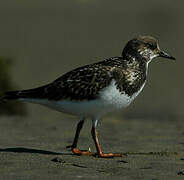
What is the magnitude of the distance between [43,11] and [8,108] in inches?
955

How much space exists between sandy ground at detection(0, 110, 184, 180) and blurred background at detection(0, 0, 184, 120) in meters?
4.49

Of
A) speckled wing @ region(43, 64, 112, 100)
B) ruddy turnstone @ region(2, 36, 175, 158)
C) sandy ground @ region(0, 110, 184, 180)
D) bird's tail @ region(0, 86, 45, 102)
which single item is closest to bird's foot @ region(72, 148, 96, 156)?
ruddy turnstone @ region(2, 36, 175, 158)

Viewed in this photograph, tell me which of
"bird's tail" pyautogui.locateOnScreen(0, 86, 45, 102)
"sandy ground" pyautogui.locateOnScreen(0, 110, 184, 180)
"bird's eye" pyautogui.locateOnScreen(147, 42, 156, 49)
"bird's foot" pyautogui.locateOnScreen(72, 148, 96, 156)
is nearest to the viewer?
"sandy ground" pyautogui.locateOnScreen(0, 110, 184, 180)

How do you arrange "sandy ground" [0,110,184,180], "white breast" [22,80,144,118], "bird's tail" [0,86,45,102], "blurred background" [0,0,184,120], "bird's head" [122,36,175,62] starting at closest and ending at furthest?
"sandy ground" [0,110,184,180]
"white breast" [22,80,144,118]
"bird's tail" [0,86,45,102]
"bird's head" [122,36,175,62]
"blurred background" [0,0,184,120]

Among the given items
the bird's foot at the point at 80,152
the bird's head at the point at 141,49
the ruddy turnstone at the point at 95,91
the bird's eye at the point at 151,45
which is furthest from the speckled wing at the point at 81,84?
the bird's eye at the point at 151,45

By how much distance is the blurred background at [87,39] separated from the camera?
22094mm

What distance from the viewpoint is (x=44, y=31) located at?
35062 mm

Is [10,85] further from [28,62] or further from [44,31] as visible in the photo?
[44,31]

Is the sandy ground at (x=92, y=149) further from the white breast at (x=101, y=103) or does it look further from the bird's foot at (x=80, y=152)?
the white breast at (x=101, y=103)

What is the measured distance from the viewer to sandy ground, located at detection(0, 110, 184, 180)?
754 cm

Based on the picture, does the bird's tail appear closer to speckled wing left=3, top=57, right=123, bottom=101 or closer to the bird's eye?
speckled wing left=3, top=57, right=123, bottom=101

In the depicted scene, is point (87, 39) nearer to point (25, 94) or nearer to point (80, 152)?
point (25, 94)

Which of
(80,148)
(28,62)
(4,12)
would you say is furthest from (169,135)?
(4,12)

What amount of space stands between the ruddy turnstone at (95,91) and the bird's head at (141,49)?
0.11 ft
